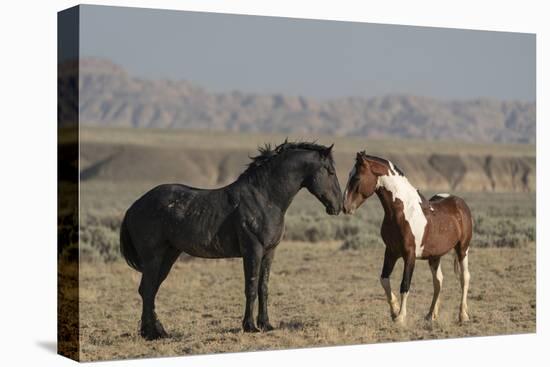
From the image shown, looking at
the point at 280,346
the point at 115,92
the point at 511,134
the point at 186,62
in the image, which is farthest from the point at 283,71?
the point at 115,92

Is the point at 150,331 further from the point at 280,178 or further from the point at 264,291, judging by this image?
the point at 280,178

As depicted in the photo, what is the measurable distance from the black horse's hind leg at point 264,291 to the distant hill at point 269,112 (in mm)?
22617

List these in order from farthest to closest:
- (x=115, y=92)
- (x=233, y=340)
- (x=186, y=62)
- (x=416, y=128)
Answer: (x=115, y=92) < (x=416, y=128) < (x=186, y=62) < (x=233, y=340)

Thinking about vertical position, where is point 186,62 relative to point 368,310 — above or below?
above

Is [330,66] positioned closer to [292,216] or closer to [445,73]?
[445,73]

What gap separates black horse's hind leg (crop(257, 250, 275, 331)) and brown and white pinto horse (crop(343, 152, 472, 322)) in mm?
1159

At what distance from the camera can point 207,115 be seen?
256ft

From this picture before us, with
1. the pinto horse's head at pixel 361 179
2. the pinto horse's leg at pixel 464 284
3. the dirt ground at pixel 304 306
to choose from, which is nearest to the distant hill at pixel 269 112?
the dirt ground at pixel 304 306

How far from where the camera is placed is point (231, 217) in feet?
42.6

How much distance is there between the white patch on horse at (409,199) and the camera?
45.2 ft

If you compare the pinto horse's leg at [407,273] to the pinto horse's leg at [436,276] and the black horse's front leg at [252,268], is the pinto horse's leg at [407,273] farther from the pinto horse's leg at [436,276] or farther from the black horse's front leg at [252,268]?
the black horse's front leg at [252,268]

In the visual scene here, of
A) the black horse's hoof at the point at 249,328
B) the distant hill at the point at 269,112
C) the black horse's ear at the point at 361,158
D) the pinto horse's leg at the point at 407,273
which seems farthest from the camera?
the distant hill at the point at 269,112

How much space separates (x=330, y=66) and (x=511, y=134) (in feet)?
37.8

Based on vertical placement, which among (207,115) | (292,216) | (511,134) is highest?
(207,115)
